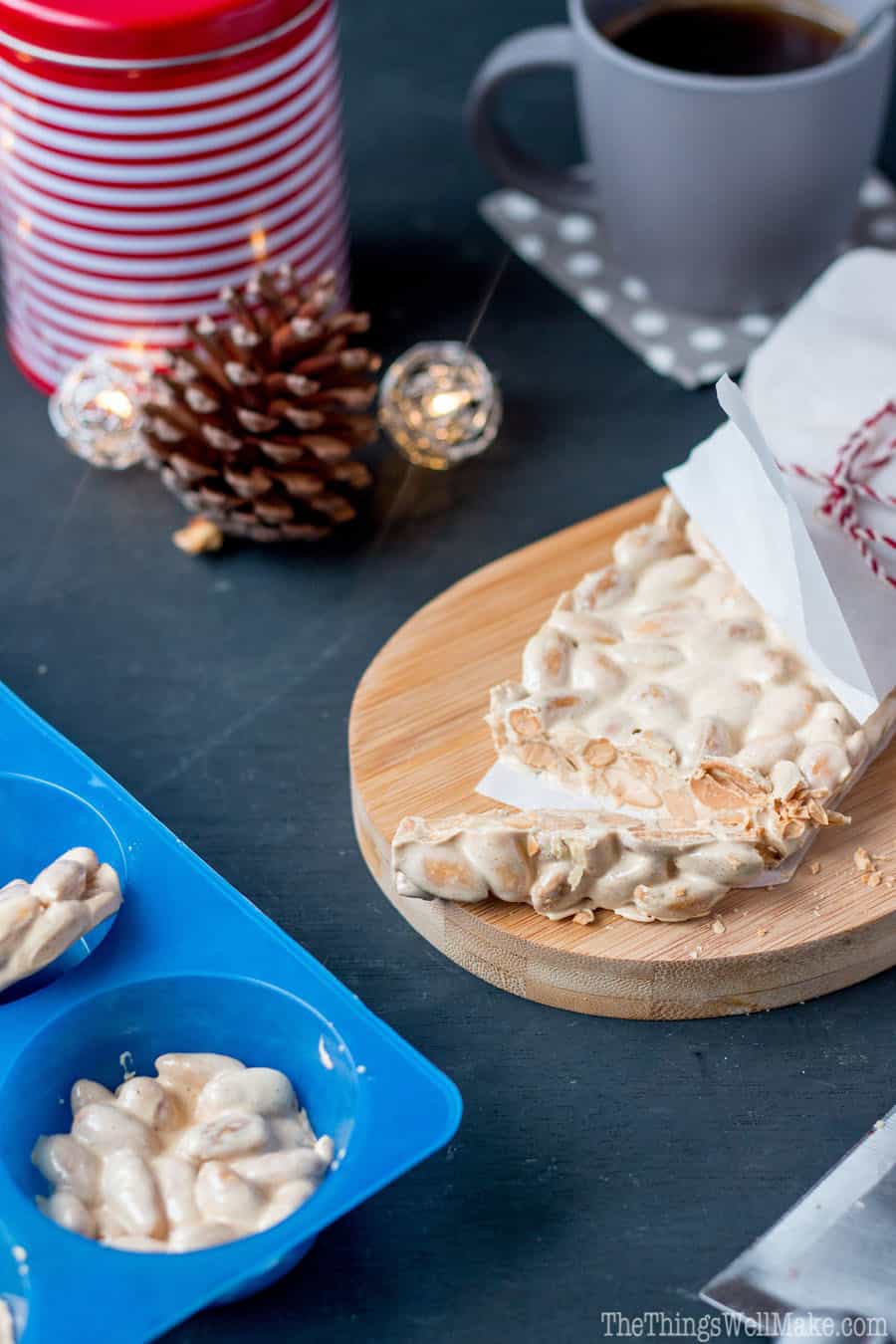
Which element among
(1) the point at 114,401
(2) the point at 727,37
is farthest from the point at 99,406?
(2) the point at 727,37

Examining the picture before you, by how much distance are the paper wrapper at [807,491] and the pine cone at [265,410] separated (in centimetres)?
22

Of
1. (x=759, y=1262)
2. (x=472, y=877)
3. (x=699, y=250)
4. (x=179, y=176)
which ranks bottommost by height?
(x=759, y=1262)

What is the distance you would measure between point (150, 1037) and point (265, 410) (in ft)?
1.63

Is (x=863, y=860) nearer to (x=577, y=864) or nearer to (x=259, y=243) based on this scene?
(x=577, y=864)

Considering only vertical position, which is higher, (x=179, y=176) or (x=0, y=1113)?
(x=179, y=176)

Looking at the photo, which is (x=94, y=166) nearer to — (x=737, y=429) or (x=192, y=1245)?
(x=737, y=429)

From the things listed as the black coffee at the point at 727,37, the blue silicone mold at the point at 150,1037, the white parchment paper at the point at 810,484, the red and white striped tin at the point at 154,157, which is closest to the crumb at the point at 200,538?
the red and white striped tin at the point at 154,157

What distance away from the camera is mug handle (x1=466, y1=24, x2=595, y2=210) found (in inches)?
58.6

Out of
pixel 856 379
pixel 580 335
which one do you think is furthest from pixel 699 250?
pixel 856 379

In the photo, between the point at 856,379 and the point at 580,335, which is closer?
the point at 856,379

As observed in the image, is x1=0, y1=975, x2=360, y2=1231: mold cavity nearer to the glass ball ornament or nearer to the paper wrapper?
the paper wrapper

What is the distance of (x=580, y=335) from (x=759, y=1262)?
0.86 metres

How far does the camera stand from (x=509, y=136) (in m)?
1.56

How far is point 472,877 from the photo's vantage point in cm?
103
